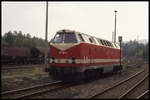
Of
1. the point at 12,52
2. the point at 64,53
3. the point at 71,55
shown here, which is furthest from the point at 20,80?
the point at 12,52

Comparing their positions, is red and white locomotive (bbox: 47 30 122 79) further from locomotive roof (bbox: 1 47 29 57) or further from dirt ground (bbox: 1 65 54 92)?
locomotive roof (bbox: 1 47 29 57)

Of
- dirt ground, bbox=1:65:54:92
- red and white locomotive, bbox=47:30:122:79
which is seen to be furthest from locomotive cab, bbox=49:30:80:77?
dirt ground, bbox=1:65:54:92

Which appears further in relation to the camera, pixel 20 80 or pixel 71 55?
pixel 20 80

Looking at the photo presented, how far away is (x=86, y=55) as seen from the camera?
1516cm

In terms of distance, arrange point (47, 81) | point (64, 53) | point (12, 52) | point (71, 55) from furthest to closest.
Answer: point (12, 52)
point (47, 81)
point (64, 53)
point (71, 55)

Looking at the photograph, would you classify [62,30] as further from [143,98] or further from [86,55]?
[143,98]

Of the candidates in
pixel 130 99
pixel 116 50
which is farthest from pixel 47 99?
pixel 116 50

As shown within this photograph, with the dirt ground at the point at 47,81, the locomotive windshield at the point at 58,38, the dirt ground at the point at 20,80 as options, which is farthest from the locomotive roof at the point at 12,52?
the locomotive windshield at the point at 58,38

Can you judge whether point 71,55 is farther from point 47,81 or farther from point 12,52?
point 12,52

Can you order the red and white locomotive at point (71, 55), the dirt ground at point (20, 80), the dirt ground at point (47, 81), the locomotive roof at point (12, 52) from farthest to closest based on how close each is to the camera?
1. the locomotive roof at point (12, 52)
2. the red and white locomotive at point (71, 55)
3. the dirt ground at point (20, 80)
4. the dirt ground at point (47, 81)

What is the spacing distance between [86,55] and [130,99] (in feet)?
17.9

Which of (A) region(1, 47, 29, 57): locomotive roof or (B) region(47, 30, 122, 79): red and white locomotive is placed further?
(A) region(1, 47, 29, 57): locomotive roof

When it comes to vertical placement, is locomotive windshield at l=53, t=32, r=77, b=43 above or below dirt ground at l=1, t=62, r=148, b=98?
above

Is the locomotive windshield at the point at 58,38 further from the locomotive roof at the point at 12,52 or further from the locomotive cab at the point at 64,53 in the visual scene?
the locomotive roof at the point at 12,52
